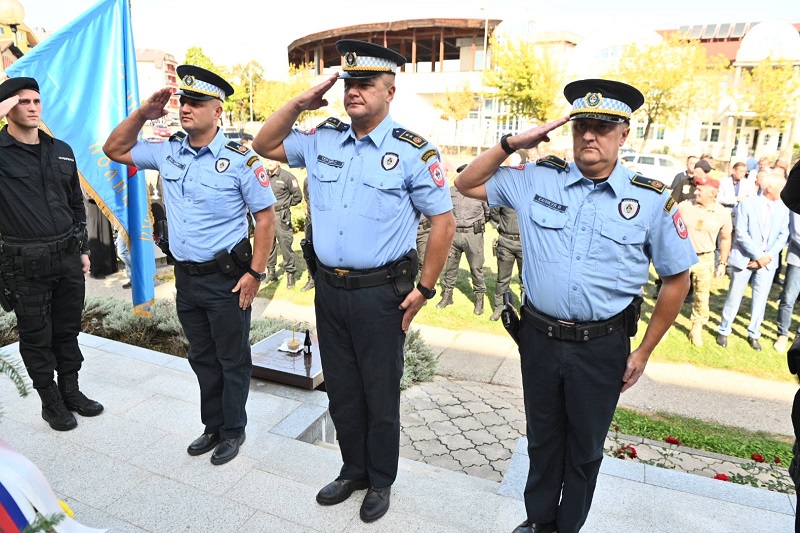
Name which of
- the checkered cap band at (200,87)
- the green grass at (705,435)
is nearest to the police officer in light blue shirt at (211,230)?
the checkered cap band at (200,87)

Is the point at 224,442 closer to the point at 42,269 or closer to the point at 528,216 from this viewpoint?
the point at 42,269

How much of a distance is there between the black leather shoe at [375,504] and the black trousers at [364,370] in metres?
0.04

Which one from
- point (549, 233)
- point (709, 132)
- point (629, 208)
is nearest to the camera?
point (629, 208)

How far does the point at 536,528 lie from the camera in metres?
2.78

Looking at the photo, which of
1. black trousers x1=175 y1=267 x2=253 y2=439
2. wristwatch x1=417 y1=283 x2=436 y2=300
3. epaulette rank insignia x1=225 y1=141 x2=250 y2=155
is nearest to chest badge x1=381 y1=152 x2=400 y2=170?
wristwatch x1=417 y1=283 x2=436 y2=300

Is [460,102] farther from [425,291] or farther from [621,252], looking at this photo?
[621,252]

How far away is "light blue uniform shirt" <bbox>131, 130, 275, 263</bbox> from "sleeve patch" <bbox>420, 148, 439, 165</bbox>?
1.06m

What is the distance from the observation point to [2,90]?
3.34m

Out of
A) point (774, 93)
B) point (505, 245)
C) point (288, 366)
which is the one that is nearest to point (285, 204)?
point (505, 245)

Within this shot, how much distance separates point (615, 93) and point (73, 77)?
14.3ft

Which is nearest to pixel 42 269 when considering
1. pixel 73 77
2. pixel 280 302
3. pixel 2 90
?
pixel 2 90

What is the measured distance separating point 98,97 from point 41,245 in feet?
5.85

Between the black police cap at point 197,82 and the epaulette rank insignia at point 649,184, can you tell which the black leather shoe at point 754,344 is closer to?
the epaulette rank insignia at point 649,184

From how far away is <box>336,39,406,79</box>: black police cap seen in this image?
260 centimetres
